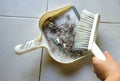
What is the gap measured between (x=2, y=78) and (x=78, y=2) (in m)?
0.36

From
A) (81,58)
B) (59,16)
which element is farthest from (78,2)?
(81,58)

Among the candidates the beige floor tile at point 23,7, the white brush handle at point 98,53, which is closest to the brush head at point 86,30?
the white brush handle at point 98,53

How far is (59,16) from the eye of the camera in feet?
2.69

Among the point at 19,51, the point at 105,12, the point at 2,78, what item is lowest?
the point at 2,78

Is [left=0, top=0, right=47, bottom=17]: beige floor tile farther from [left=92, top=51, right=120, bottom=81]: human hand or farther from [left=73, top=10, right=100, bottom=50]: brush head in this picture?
[left=92, top=51, right=120, bottom=81]: human hand

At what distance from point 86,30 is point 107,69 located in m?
0.16

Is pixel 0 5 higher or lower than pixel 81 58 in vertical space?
higher

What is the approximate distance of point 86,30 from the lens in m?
0.76

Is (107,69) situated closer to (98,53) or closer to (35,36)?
(98,53)

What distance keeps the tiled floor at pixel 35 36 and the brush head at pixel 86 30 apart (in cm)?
7

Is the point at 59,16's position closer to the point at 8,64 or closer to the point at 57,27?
the point at 57,27

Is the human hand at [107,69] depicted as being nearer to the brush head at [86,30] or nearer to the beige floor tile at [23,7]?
the brush head at [86,30]

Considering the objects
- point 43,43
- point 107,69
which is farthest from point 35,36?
point 107,69

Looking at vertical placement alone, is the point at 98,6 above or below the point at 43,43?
above
